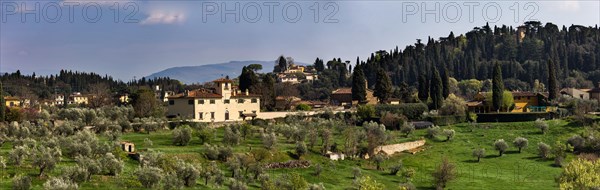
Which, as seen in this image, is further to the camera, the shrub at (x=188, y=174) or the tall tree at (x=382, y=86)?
the tall tree at (x=382, y=86)

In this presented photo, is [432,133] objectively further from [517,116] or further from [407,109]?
[407,109]

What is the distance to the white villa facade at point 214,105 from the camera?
6812cm

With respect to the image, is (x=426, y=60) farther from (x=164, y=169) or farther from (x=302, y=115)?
(x=164, y=169)

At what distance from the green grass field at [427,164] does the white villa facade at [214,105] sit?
7.86 metres

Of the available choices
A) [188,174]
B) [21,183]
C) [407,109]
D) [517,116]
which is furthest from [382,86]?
[21,183]

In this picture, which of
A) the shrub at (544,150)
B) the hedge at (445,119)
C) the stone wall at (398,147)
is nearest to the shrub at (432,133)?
the stone wall at (398,147)

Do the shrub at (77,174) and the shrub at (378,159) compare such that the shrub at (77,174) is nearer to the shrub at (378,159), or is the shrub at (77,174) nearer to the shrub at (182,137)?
the shrub at (182,137)

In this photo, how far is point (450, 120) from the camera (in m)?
72.8

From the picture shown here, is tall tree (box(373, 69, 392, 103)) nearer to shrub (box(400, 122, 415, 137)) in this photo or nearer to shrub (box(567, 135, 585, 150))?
shrub (box(400, 122, 415, 137))

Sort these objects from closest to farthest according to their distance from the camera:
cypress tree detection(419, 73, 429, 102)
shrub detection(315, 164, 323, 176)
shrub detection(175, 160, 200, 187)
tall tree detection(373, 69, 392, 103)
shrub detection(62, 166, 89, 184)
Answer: shrub detection(62, 166, 89, 184), shrub detection(175, 160, 200, 187), shrub detection(315, 164, 323, 176), tall tree detection(373, 69, 392, 103), cypress tree detection(419, 73, 429, 102)

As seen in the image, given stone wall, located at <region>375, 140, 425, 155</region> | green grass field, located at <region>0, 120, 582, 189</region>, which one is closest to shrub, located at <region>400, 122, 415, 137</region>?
green grass field, located at <region>0, 120, 582, 189</region>

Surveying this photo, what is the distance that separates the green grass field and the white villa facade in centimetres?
786

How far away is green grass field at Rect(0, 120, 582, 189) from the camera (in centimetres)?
3491

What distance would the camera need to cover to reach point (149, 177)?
1160 inches
